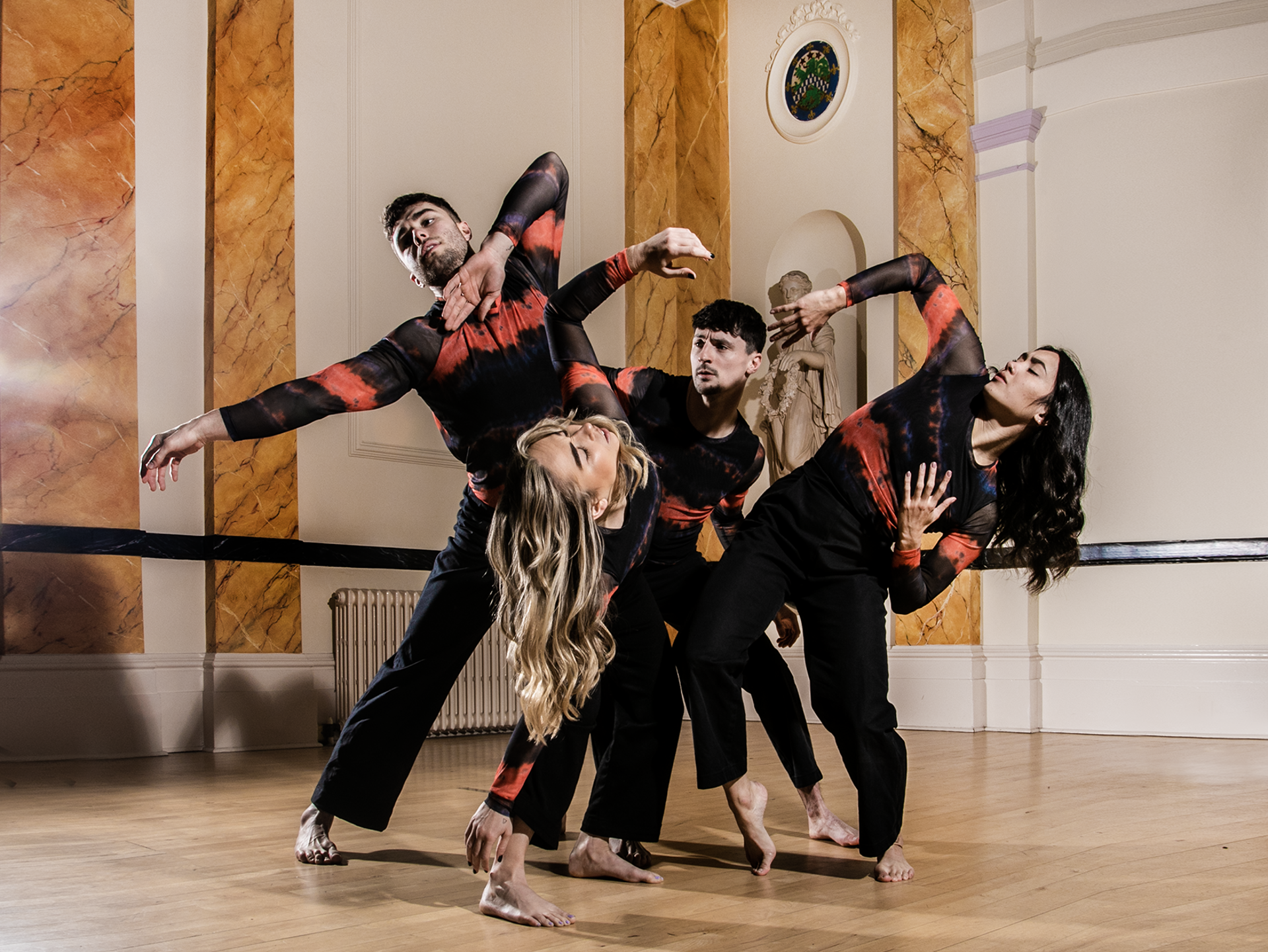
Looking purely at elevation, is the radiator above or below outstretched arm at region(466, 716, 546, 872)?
below

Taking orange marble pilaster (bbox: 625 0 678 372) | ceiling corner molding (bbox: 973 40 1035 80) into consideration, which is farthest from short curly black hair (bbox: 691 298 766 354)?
orange marble pilaster (bbox: 625 0 678 372)

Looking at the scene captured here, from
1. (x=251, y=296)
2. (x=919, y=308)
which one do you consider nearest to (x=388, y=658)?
(x=251, y=296)

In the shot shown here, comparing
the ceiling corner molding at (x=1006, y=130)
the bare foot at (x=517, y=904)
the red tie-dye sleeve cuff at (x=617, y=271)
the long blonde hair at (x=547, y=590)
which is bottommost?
the bare foot at (x=517, y=904)

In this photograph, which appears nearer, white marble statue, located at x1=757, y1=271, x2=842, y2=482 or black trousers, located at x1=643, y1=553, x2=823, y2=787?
black trousers, located at x1=643, y1=553, x2=823, y2=787

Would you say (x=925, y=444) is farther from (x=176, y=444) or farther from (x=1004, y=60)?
(x=1004, y=60)

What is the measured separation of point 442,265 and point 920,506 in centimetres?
128

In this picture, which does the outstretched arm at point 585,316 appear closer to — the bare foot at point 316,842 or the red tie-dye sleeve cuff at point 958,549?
the red tie-dye sleeve cuff at point 958,549

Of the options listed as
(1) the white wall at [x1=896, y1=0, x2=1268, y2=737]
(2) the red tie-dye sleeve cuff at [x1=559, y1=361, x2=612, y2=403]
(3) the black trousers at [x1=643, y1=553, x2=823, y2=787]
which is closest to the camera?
(2) the red tie-dye sleeve cuff at [x1=559, y1=361, x2=612, y2=403]

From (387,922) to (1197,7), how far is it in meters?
6.24

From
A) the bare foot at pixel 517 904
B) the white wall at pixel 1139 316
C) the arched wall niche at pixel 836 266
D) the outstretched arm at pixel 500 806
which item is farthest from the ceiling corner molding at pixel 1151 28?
the bare foot at pixel 517 904

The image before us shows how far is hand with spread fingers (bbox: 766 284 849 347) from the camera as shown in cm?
273

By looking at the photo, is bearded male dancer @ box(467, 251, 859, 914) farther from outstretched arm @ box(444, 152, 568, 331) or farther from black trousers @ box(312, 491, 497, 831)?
black trousers @ box(312, 491, 497, 831)

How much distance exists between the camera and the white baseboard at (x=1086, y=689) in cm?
579

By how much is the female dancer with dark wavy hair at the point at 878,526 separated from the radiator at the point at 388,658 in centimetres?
324
